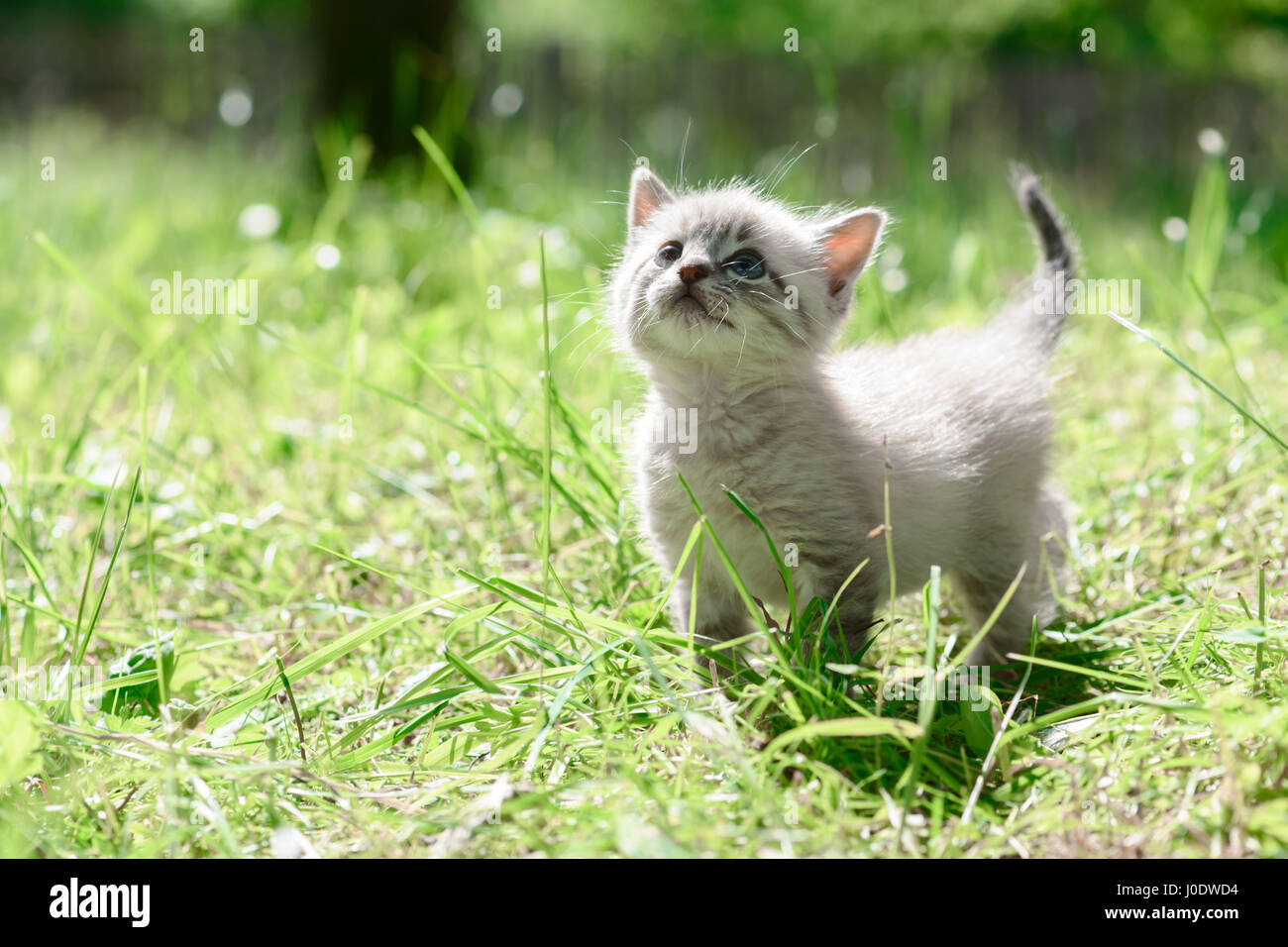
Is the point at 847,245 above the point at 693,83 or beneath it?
beneath

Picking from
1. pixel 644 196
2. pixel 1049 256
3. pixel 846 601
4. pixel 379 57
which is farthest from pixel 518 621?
pixel 379 57

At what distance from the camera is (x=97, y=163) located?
8289 mm

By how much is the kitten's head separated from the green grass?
0.79 feet

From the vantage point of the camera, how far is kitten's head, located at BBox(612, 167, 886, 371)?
7.03ft

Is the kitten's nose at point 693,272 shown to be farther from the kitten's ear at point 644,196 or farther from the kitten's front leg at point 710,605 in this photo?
the kitten's front leg at point 710,605

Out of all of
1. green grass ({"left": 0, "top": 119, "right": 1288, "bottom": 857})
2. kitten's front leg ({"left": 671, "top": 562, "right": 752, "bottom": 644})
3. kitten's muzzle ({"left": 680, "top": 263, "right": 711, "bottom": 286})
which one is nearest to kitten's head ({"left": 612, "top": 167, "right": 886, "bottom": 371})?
kitten's muzzle ({"left": 680, "top": 263, "right": 711, "bottom": 286})

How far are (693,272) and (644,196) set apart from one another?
1.78 feet

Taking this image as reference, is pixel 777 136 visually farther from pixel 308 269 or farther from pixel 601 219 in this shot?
pixel 308 269

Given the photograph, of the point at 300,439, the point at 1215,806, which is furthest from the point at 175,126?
the point at 1215,806

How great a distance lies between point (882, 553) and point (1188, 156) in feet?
31.6

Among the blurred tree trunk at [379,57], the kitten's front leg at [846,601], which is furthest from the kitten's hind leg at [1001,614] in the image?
the blurred tree trunk at [379,57]

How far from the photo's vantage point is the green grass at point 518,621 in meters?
1.62

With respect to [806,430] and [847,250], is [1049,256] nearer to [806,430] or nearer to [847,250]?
[847,250]

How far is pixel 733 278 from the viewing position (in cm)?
217
